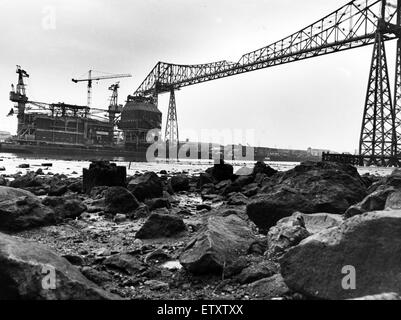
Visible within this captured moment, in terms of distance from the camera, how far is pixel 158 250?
4406 millimetres

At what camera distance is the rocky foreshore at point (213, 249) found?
2.67 metres

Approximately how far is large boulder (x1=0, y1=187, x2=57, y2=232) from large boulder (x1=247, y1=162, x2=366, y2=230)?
128 inches

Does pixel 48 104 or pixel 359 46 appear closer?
pixel 359 46

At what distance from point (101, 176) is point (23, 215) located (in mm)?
5323

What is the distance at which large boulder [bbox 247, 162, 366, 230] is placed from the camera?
5.47m

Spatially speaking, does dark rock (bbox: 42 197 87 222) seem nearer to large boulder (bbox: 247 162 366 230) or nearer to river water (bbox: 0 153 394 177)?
large boulder (bbox: 247 162 366 230)

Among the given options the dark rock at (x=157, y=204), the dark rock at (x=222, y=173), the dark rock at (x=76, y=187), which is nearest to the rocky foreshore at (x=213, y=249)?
the dark rock at (x=157, y=204)

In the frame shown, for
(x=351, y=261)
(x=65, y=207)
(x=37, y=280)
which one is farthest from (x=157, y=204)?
(x=351, y=261)

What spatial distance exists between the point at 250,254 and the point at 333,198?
2579 millimetres

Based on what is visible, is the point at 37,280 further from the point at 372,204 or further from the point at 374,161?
the point at 374,161

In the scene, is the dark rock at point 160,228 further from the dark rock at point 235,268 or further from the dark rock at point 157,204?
the dark rock at point 157,204

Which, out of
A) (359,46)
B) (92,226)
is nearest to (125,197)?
(92,226)

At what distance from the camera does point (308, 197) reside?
5867 millimetres
